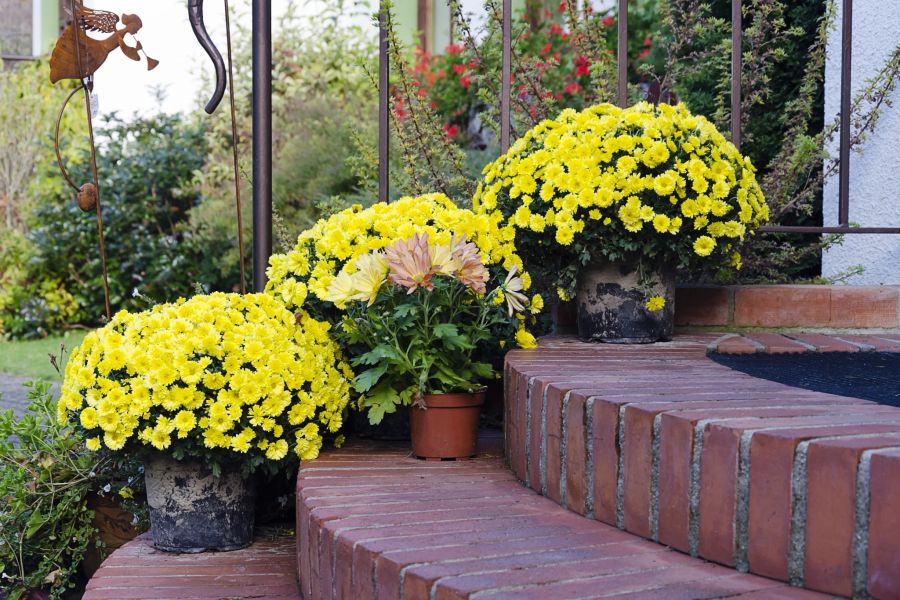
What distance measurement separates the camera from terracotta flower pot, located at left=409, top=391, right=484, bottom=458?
2174mm

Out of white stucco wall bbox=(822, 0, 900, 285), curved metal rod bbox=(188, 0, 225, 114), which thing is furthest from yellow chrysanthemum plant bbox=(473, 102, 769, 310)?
white stucco wall bbox=(822, 0, 900, 285)

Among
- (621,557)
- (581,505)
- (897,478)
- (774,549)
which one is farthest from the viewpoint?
(581,505)

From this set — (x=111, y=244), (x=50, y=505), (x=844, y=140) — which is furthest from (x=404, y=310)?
(x=111, y=244)

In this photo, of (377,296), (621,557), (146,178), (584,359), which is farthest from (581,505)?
(146,178)

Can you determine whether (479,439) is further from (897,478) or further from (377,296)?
(897,478)

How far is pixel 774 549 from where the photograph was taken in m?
1.33

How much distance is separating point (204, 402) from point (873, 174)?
2930mm

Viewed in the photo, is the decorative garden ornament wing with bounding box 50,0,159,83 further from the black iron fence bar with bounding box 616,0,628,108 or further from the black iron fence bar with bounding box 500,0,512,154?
the black iron fence bar with bounding box 616,0,628,108

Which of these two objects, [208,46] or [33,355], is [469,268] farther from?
[33,355]

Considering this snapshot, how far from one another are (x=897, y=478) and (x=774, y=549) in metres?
0.21

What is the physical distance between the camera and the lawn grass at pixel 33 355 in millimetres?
6094

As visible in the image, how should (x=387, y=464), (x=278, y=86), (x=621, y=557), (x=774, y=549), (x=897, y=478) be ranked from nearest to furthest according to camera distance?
(x=897, y=478)
(x=774, y=549)
(x=621, y=557)
(x=387, y=464)
(x=278, y=86)

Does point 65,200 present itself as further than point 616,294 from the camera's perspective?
Yes

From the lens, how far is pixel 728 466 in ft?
4.58
